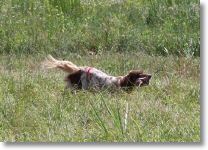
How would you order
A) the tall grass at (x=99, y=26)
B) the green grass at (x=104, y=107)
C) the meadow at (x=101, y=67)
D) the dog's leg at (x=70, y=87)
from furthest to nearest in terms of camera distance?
the tall grass at (x=99, y=26) → the dog's leg at (x=70, y=87) → the meadow at (x=101, y=67) → the green grass at (x=104, y=107)

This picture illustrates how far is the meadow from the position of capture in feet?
16.5

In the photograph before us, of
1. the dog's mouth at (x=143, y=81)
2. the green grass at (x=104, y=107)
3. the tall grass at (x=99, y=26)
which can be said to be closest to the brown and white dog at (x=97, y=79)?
the dog's mouth at (x=143, y=81)

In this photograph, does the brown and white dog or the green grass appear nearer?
the green grass

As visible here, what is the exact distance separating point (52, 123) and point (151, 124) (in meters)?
0.83

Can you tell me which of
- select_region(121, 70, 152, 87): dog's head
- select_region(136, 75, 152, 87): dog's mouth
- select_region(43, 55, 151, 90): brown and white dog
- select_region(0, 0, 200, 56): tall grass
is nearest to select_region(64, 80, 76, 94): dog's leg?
select_region(43, 55, 151, 90): brown and white dog

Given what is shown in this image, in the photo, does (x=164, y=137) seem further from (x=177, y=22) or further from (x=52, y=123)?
(x=177, y=22)

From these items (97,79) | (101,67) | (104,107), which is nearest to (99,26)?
(101,67)

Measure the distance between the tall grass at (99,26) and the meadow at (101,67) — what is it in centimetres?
1

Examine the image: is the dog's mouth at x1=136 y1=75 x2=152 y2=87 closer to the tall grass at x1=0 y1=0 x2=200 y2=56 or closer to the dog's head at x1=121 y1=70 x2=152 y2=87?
the dog's head at x1=121 y1=70 x2=152 y2=87

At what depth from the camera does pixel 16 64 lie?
801 cm

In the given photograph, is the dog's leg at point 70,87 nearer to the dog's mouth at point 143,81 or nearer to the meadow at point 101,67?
the meadow at point 101,67

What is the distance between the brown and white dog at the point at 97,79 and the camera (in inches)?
255

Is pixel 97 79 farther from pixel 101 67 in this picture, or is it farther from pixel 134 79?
pixel 101 67

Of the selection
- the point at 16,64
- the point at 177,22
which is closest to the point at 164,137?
the point at 16,64
